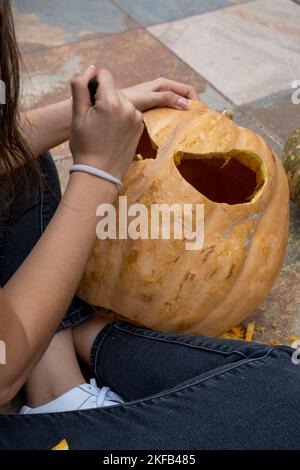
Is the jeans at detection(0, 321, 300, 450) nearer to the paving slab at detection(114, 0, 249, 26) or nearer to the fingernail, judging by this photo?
the fingernail

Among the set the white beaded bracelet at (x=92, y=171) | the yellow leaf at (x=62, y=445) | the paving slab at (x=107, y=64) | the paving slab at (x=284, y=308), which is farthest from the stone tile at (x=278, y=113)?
the yellow leaf at (x=62, y=445)

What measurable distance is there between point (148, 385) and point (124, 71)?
139 centimetres

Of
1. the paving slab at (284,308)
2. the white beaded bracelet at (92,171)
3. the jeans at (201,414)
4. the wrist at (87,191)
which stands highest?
the white beaded bracelet at (92,171)

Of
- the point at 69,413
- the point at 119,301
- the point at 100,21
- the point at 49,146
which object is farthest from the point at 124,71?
the point at 69,413

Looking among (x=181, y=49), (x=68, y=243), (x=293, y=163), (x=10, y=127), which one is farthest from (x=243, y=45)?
(x=68, y=243)

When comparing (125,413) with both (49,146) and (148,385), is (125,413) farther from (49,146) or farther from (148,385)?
(49,146)

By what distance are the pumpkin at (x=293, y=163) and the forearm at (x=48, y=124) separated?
0.63 metres

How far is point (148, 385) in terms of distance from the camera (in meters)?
1.16

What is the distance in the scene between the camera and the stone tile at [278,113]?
2.02 m

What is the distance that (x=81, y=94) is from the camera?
993mm

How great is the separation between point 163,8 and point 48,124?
1.55m

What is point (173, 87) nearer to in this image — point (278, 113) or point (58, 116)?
point (58, 116)

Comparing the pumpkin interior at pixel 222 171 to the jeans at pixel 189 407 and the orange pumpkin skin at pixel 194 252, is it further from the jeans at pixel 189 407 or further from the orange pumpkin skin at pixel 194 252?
the jeans at pixel 189 407

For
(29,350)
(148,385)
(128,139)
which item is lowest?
(148,385)
